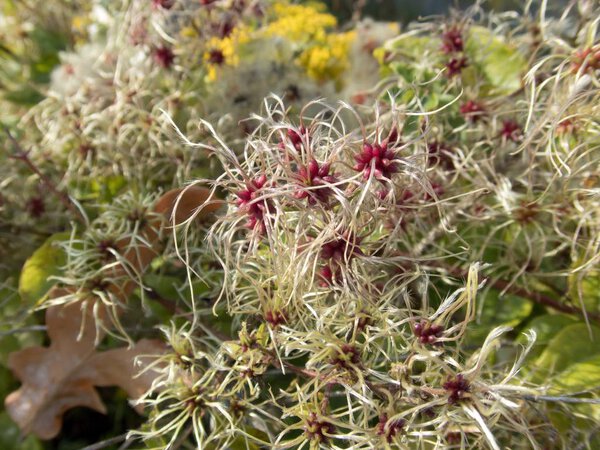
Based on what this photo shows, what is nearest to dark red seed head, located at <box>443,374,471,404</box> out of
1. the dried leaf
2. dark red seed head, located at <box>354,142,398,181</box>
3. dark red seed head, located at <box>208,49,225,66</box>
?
dark red seed head, located at <box>354,142,398,181</box>

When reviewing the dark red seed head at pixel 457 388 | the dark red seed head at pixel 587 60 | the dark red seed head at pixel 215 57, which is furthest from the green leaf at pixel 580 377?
the dark red seed head at pixel 215 57

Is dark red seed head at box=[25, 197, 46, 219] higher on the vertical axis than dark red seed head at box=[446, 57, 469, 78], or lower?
lower

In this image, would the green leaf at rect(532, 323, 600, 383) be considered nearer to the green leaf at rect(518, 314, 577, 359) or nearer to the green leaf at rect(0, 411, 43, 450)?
the green leaf at rect(518, 314, 577, 359)

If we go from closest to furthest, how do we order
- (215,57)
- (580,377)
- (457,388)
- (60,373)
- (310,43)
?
(457,388)
(580,377)
(60,373)
(215,57)
(310,43)

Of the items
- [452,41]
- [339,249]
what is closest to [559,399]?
[339,249]

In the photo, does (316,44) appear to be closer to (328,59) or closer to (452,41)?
(328,59)

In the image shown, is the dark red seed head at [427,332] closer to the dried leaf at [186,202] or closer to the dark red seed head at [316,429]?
the dark red seed head at [316,429]
